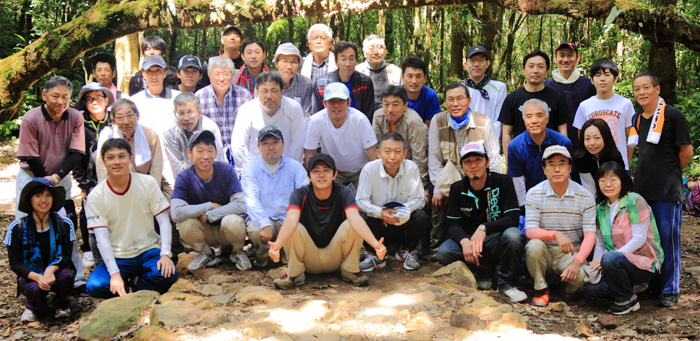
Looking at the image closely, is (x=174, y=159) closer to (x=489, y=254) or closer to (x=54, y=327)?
(x=54, y=327)

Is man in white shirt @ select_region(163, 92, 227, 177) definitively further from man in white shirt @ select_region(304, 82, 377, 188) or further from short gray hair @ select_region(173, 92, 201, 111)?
A: man in white shirt @ select_region(304, 82, 377, 188)

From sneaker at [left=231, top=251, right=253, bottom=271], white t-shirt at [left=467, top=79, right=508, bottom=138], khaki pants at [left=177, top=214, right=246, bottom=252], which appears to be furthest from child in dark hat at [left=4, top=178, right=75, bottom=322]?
white t-shirt at [left=467, top=79, right=508, bottom=138]

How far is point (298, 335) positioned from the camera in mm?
3428

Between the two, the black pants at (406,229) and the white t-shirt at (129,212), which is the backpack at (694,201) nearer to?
the black pants at (406,229)

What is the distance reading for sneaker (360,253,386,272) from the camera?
17.2ft

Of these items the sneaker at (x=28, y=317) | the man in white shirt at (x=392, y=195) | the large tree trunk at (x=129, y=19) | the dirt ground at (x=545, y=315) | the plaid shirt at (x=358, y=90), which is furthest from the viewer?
the large tree trunk at (x=129, y=19)

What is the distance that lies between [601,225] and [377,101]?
2.88 metres

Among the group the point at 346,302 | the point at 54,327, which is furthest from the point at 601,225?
the point at 54,327

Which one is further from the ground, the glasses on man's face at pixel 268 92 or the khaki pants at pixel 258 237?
the glasses on man's face at pixel 268 92

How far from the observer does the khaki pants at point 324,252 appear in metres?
4.71

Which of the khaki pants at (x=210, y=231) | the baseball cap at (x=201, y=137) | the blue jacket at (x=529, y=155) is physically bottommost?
the khaki pants at (x=210, y=231)

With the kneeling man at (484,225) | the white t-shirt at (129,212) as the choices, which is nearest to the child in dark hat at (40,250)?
the white t-shirt at (129,212)

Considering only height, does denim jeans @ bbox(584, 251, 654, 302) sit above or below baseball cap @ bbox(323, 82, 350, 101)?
below

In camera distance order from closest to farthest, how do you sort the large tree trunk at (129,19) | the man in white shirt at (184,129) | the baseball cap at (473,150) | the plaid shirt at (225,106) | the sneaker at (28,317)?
the sneaker at (28,317) → the baseball cap at (473,150) → the man in white shirt at (184,129) → the plaid shirt at (225,106) → the large tree trunk at (129,19)
